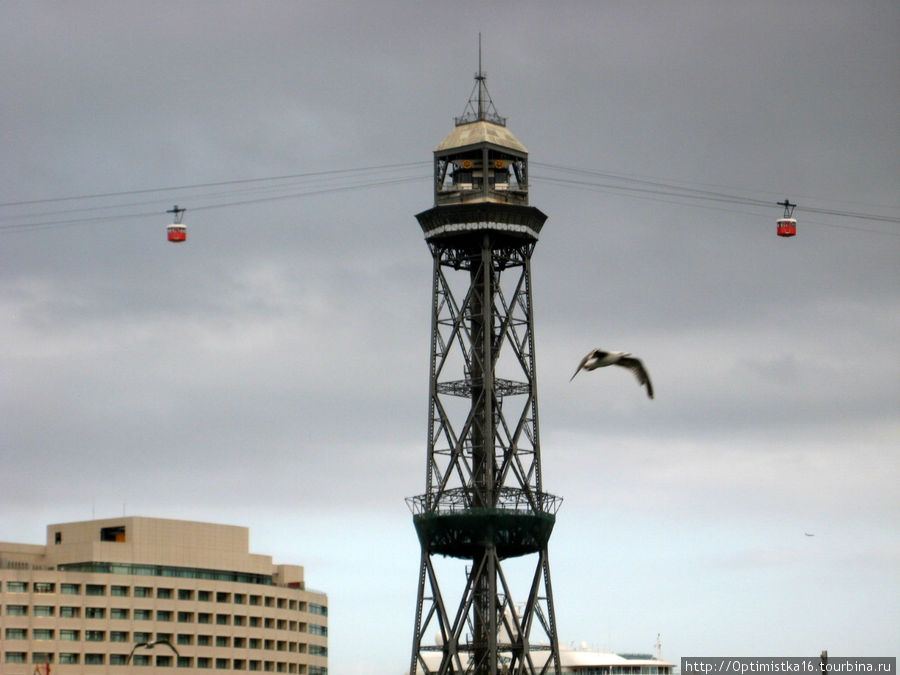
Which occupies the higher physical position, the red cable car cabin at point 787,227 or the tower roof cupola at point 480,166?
the tower roof cupola at point 480,166

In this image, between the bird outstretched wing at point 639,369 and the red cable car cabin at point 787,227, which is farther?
the red cable car cabin at point 787,227

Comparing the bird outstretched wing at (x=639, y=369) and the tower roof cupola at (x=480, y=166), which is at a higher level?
the tower roof cupola at (x=480, y=166)

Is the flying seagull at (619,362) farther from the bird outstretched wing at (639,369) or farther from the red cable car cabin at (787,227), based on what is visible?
the red cable car cabin at (787,227)

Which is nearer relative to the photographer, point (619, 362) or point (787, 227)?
point (619, 362)

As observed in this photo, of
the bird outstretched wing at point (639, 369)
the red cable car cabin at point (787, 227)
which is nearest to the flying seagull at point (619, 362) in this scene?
the bird outstretched wing at point (639, 369)

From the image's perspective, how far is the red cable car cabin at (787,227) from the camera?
415 feet

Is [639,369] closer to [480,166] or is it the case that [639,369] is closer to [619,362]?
[619,362]

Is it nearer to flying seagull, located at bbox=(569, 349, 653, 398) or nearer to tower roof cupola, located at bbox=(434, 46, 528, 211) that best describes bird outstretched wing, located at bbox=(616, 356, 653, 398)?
flying seagull, located at bbox=(569, 349, 653, 398)

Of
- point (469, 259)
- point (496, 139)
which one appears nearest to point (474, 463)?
point (469, 259)

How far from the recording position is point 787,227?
127 meters

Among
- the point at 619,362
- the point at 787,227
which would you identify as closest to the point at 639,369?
the point at 619,362

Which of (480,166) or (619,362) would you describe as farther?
(480,166)

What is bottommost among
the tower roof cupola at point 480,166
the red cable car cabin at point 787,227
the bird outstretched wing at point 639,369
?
the bird outstretched wing at point 639,369

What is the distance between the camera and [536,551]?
17250cm
